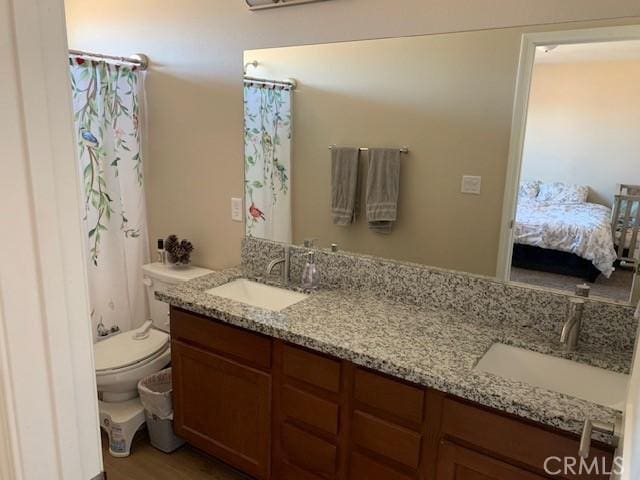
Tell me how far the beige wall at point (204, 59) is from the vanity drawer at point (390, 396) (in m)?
1.20

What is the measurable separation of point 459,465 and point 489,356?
37cm

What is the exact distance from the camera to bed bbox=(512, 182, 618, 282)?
5.42 ft

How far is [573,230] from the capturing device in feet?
5.70

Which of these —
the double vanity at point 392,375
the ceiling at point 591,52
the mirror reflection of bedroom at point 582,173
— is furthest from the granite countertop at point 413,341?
the ceiling at point 591,52

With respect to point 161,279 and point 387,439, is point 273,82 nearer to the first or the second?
point 161,279

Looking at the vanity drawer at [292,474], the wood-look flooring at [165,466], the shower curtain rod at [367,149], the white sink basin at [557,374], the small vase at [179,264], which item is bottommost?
the wood-look flooring at [165,466]

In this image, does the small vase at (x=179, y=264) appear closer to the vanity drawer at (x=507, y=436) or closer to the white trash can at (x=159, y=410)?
the white trash can at (x=159, y=410)

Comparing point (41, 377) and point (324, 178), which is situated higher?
point (324, 178)

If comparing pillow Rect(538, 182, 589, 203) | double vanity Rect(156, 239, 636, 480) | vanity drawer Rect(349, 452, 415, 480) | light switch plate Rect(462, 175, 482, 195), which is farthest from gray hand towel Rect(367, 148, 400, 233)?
vanity drawer Rect(349, 452, 415, 480)

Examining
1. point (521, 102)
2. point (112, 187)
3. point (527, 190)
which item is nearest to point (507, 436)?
point (527, 190)

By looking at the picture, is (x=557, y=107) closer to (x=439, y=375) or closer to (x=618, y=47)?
(x=618, y=47)

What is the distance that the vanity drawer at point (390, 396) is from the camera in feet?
4.83

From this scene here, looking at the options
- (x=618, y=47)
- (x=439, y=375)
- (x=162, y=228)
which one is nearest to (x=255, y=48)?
(x=162, y=228)

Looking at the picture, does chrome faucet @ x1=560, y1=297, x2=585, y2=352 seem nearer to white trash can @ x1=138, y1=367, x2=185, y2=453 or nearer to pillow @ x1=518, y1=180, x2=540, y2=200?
pillow @ x1=518, y1=180, x2=540, y2=200
